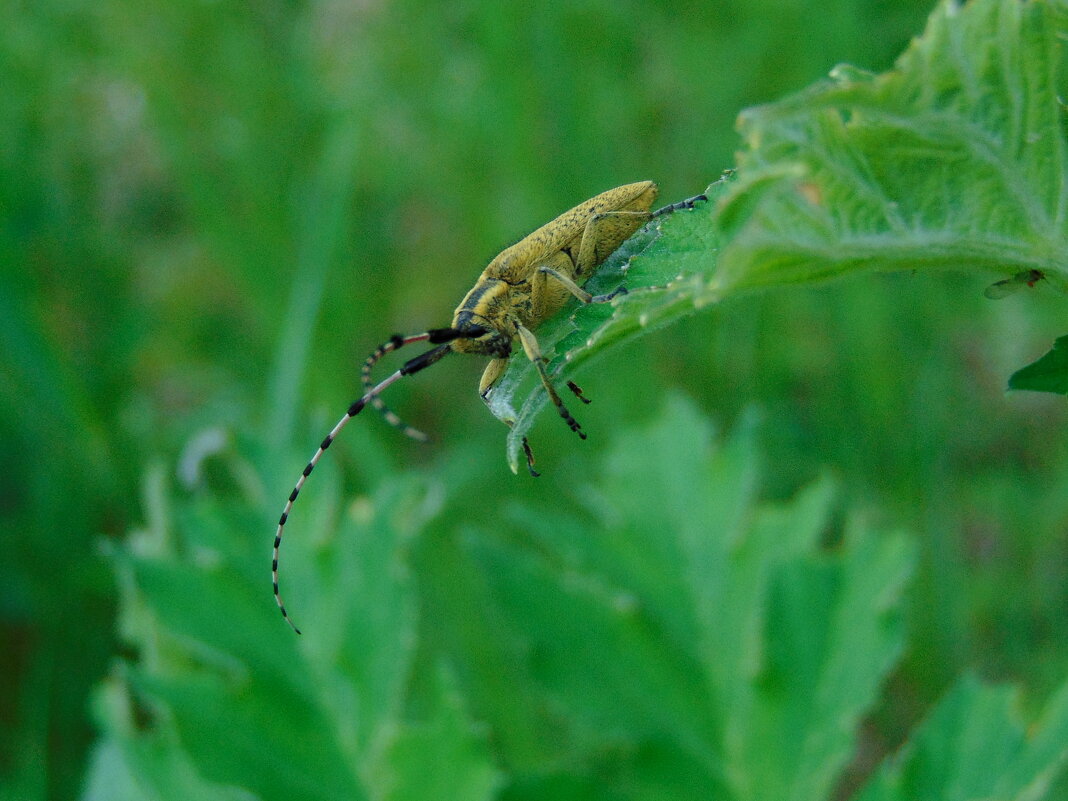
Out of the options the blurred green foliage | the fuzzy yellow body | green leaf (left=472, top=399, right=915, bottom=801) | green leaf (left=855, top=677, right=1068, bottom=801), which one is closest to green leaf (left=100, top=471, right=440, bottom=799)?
the blurred green foliage

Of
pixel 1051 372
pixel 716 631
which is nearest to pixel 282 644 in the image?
pixel 716 631

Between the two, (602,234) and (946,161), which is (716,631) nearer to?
(602,234)

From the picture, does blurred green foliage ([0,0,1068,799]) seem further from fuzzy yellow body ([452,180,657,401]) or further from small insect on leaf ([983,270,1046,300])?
small insect on leaf ([983,270,1046,300])

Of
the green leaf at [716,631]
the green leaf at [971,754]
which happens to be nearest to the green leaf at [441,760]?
the green leaf at [716,631]

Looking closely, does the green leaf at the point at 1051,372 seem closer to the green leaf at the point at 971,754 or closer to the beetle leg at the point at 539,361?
the beetle leg at the point at 539,361

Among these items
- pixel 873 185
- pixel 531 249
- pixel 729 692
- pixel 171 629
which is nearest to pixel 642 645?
pixel 729 692
